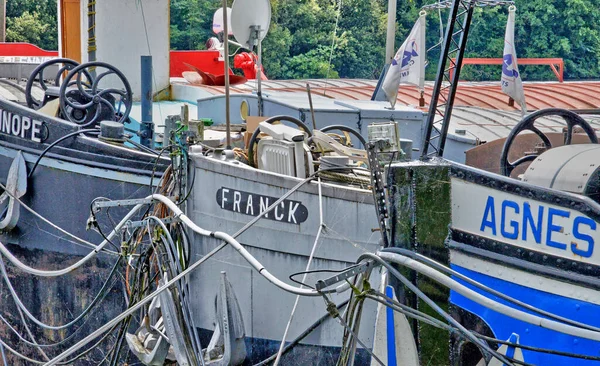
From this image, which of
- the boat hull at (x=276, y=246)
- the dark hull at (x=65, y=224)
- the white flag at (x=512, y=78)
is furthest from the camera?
the white flag at (x=512, y=78)

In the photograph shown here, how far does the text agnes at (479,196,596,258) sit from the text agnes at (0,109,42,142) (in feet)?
19.7

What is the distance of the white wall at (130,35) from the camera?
1480 centimetres

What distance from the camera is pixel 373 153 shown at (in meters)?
5.94

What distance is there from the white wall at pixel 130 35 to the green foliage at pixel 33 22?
20.6 m

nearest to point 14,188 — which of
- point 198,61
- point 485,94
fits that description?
point 198,61

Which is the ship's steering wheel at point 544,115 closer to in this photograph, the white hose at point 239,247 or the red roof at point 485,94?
the white hose at point 239,247

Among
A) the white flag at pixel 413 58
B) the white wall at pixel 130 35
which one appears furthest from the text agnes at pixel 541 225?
the white wall at pixel 130 35

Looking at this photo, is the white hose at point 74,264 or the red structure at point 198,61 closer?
the white hose at point 74,264

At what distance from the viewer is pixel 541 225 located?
17.3 ft

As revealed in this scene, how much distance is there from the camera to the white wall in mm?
14805

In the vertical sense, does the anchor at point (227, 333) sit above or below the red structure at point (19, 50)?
below

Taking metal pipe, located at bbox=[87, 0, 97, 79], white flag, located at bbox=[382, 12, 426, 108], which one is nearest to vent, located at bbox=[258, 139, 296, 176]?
white flag, located at bbox=[382, 12, 426, 108]

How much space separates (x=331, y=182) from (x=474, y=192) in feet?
6.85

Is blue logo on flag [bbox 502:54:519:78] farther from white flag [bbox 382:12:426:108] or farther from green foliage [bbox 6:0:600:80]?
green foliage [bbox 6:0:600:80]
